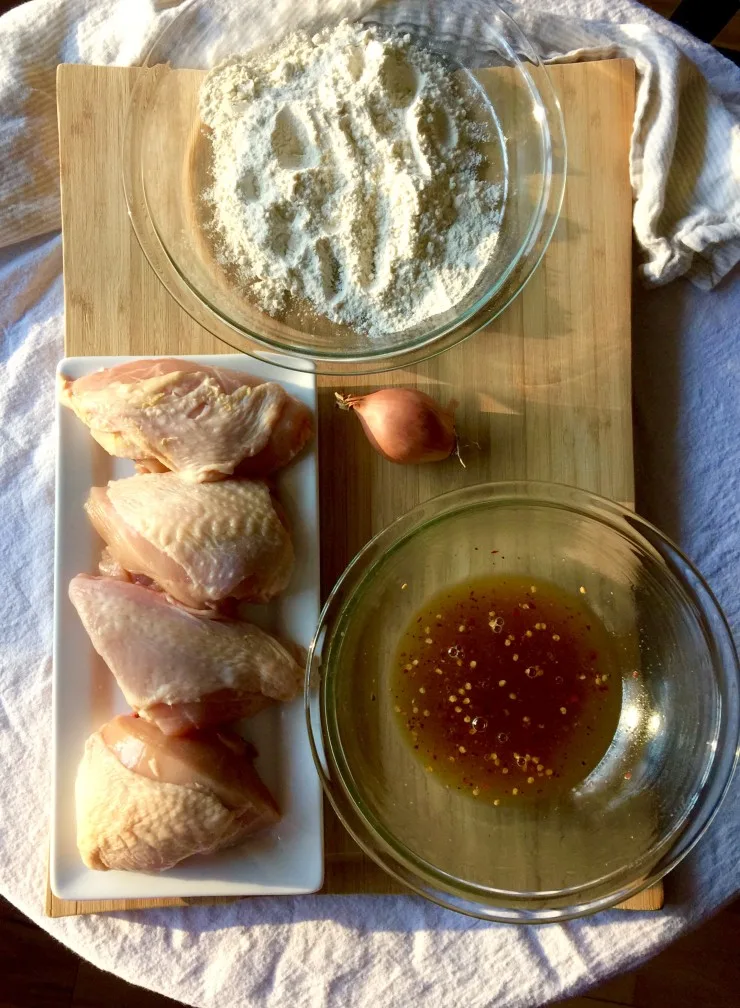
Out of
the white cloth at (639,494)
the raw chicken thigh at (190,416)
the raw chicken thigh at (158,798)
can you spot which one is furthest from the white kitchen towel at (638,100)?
the raw chicken thigh at (158,798)

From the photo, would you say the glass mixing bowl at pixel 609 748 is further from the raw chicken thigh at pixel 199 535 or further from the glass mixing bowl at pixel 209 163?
the glass mixing bowl at pixel 209 163

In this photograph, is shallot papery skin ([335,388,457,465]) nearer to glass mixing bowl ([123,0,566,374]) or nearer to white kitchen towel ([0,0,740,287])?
glass mixing bowl ([123,0,566,374])

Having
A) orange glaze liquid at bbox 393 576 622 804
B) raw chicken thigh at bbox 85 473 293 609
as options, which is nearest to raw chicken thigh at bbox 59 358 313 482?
raw chicken thigh at bbox 85 473 293 609

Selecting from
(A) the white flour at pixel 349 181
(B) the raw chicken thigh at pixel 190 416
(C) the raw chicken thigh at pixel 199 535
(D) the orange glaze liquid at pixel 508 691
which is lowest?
(D) the orange glaze liquid at pixel 508 691

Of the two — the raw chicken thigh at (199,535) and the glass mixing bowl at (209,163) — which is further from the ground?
the glass mixing bowl at (209,163)

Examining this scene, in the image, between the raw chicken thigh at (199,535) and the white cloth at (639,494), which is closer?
the raw chicken thigh at (199,535)

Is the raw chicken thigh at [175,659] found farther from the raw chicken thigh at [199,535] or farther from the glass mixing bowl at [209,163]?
the glass mixing bowl at [209,163]
